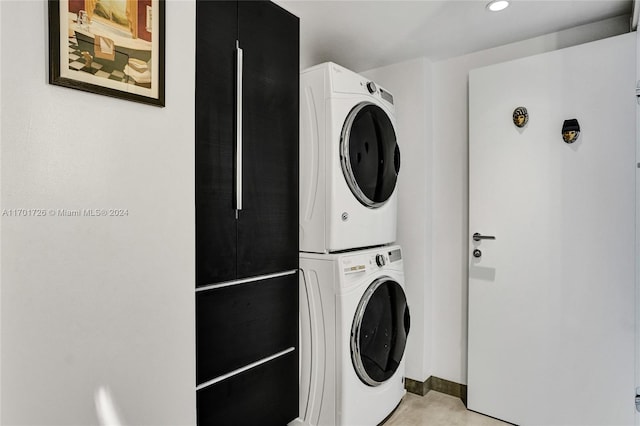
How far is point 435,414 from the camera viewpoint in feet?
7.86

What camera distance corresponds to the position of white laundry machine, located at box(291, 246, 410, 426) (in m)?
1.95

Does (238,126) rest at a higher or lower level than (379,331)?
higher

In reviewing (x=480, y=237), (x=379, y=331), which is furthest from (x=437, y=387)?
(x=480, y=237)

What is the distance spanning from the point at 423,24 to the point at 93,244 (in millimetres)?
2029

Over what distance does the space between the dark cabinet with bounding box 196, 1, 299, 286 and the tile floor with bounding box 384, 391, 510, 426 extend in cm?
126

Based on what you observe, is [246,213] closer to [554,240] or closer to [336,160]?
[336,160]

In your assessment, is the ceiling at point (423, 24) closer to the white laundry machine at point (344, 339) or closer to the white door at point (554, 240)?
the white door at point (554, 240)

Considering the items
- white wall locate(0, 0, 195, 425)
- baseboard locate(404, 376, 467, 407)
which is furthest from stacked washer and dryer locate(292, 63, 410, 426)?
white wall locate(0, 0, 195, 425)

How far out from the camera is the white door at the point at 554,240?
2000 millimetres

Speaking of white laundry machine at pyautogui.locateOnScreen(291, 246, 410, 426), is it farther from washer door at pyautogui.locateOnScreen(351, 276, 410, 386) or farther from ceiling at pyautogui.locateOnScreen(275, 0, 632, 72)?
ceiling at pyautogui.locateOnScreen(275, 0, 632, 72)

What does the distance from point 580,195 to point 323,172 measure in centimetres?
143

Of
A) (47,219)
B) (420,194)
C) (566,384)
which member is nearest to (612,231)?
(566,384)

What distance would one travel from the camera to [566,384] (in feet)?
7.00

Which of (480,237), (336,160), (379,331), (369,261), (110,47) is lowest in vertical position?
(379,331)
